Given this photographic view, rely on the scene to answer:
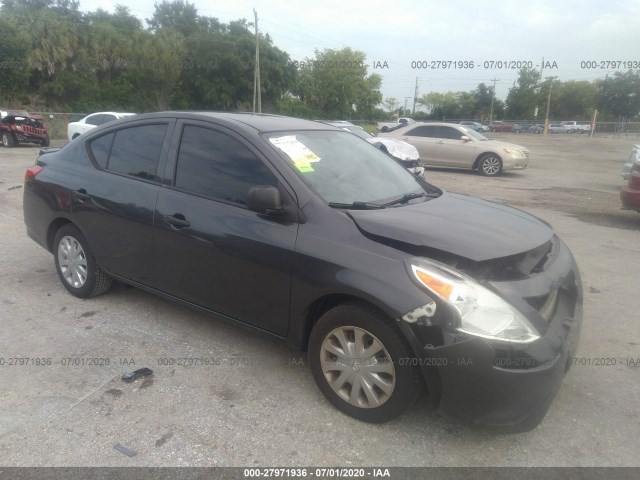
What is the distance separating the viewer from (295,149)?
132 inches

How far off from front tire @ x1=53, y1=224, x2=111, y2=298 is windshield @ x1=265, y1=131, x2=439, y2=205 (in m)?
2.04

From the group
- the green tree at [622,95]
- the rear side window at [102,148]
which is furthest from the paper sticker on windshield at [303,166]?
the green tree at [622,95]

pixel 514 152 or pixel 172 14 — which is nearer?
pixel 514 152

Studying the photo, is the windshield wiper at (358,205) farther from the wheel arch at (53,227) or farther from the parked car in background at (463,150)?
the parked car in background at (463,150)

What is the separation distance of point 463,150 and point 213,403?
1369cm

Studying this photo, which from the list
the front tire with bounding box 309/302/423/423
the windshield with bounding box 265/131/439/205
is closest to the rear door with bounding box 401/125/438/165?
the windshield with bounding box 265/131/439/205

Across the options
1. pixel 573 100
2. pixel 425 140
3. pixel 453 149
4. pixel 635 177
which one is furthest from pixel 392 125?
pixel 573 100

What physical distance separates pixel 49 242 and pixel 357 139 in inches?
116

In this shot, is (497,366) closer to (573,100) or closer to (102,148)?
(102,148)

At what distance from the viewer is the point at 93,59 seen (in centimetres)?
3866

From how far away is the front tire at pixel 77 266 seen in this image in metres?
4.25

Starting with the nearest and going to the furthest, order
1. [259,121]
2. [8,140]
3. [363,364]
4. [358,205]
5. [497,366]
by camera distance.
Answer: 1. [497,366]
2. [363,364]
3. [358,205]
4. [259,121]
5. [8,140]

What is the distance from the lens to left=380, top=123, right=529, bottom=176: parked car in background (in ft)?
48.7

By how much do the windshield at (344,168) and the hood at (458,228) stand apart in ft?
0.82
